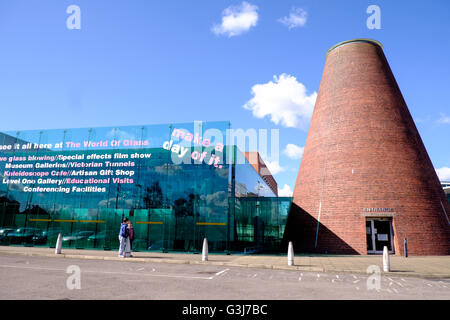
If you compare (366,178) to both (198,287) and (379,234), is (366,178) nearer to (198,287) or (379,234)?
(379,234)

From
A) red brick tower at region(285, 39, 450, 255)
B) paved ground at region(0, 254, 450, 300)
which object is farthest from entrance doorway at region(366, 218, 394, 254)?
paved ground at region(0, 254, 450, 300)

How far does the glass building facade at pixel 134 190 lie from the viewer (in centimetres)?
1969

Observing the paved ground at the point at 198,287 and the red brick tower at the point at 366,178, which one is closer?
the paved ground at the point at 198,287

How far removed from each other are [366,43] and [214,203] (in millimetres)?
17051

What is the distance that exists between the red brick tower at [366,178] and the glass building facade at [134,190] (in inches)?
108

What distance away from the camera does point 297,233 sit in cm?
2291

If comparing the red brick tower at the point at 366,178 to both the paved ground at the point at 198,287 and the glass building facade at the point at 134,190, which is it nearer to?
the glass building facade at the point at 134,190

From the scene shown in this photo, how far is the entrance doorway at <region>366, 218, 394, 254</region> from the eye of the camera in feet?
69.1

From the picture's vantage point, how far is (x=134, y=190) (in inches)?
816

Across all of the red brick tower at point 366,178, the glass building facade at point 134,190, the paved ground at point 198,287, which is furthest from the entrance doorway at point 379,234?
the paved ground at point 198,287

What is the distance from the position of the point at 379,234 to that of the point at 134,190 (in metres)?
16.0

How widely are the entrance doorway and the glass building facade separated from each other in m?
5.63
